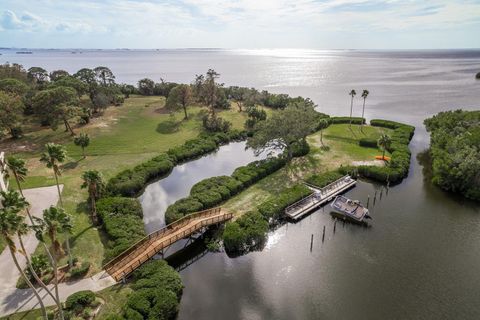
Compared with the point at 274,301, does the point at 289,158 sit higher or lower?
higher

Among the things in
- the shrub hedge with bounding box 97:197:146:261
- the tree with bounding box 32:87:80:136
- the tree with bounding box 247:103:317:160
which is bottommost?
the shrub hedge with bounding box 97:197:146:261

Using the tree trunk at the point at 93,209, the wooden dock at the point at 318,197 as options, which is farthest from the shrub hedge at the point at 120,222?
the wooden dock at the point at 318,197

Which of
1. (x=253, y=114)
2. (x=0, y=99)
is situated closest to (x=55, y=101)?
(x=0, y=99)

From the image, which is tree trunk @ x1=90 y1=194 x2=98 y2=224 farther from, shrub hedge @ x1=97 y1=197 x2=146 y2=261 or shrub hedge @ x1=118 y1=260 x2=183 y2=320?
shrub hedge @ x1=118 y1=260 x2=183 y2=320

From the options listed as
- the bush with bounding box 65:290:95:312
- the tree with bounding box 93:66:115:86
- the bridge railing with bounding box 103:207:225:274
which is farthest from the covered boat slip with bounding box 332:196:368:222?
Answer: the tree with bounding box 93:66:115:86

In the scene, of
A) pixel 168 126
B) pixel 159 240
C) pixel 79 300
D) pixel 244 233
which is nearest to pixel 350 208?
pixel 244 233

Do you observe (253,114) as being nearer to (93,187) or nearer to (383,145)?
(383,145)

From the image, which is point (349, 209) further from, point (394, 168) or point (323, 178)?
point (394, 168)

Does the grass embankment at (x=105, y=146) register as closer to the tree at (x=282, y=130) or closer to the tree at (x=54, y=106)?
the tree at (x=54, y=106)
